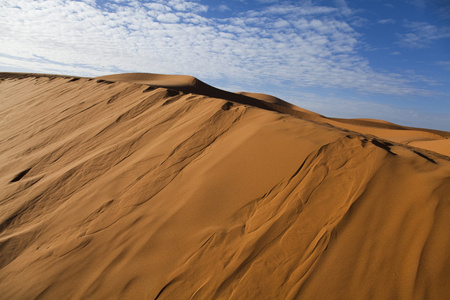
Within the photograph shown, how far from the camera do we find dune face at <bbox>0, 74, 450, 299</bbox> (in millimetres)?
1639

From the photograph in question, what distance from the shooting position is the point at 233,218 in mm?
2062

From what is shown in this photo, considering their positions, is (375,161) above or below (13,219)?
above

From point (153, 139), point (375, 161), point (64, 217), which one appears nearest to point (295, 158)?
point (375, 161)

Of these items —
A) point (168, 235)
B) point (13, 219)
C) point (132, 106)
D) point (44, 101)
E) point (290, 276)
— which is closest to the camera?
point (290, 276)

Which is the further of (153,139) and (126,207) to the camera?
(153,139)

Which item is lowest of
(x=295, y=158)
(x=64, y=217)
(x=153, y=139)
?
(x=64, y=217)

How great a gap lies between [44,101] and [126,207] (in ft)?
19.9

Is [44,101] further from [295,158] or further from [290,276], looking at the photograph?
[290,276]

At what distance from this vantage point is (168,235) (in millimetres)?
2062

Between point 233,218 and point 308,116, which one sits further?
point 308,116

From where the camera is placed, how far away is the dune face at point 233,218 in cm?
164

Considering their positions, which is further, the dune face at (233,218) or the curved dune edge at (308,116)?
the curved dune edge at (308,116)

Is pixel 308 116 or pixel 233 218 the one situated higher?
pixel 308 116

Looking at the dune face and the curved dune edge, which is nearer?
the dune face
